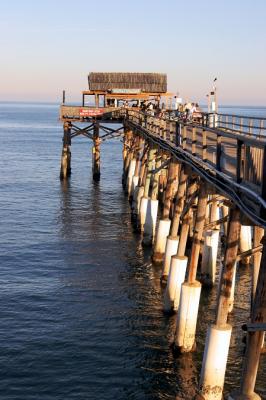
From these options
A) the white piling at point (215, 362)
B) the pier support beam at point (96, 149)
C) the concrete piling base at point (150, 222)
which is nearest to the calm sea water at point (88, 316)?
the concrete piling base at point (150, 222)

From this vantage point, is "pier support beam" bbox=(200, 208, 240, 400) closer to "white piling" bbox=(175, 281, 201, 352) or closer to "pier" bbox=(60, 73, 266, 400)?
"pier" bbox=(60, 73, 266, 400)

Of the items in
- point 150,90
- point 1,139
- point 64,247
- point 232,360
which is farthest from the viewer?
point 1,139

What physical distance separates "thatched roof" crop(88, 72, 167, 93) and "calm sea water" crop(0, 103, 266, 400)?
20597 millimetres

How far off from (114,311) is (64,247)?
9.20 metres

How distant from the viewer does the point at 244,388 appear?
10.1 meters

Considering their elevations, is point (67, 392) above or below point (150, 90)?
below

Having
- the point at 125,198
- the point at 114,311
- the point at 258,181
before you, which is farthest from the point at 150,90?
the point at 258,181

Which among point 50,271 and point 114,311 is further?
point 50,271

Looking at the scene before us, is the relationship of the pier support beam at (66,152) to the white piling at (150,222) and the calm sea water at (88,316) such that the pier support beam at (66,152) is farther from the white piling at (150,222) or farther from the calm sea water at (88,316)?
the white piling at (150,222)

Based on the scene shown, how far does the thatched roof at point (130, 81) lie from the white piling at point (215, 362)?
4319cm

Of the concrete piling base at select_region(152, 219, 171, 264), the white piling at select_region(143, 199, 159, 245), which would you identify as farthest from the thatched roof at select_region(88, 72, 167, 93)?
the concrete piling base at select_region(152, 219, 171, 264)

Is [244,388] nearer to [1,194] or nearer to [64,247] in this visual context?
[64,247]

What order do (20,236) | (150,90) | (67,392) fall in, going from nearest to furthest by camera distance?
(67,392) → (20,236) → (150,90)

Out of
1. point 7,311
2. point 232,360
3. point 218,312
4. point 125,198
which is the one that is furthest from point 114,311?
point 125,198
